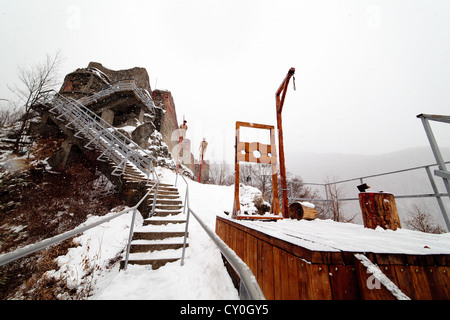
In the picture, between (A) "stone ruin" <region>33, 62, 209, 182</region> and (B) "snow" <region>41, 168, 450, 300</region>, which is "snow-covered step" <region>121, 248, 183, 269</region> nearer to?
(B) "snow" <region>41, 168, 450, 300</region>


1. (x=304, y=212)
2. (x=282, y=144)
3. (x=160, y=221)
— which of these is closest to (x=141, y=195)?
(x=160, y=221)

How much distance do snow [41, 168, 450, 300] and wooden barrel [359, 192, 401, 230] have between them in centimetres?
12

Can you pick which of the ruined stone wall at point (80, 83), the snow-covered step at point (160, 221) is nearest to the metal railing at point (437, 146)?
the snow-covered step at point (160, 221)

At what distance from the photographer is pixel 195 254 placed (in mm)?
3945

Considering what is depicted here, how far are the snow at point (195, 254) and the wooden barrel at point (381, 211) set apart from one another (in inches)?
4.9

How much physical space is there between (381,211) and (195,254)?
12.7 feet

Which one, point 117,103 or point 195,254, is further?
point 117,103

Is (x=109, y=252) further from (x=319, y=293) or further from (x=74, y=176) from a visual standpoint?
(x=74, y=176)

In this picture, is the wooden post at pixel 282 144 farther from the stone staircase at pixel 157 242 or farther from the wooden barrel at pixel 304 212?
the stone staircase at pixel 157 242

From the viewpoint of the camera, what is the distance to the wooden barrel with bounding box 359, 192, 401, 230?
2.56 metres

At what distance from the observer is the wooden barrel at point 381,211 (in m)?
2.56

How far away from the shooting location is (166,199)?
659 centimetres

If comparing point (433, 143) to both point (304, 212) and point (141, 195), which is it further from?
point (141, 195)
